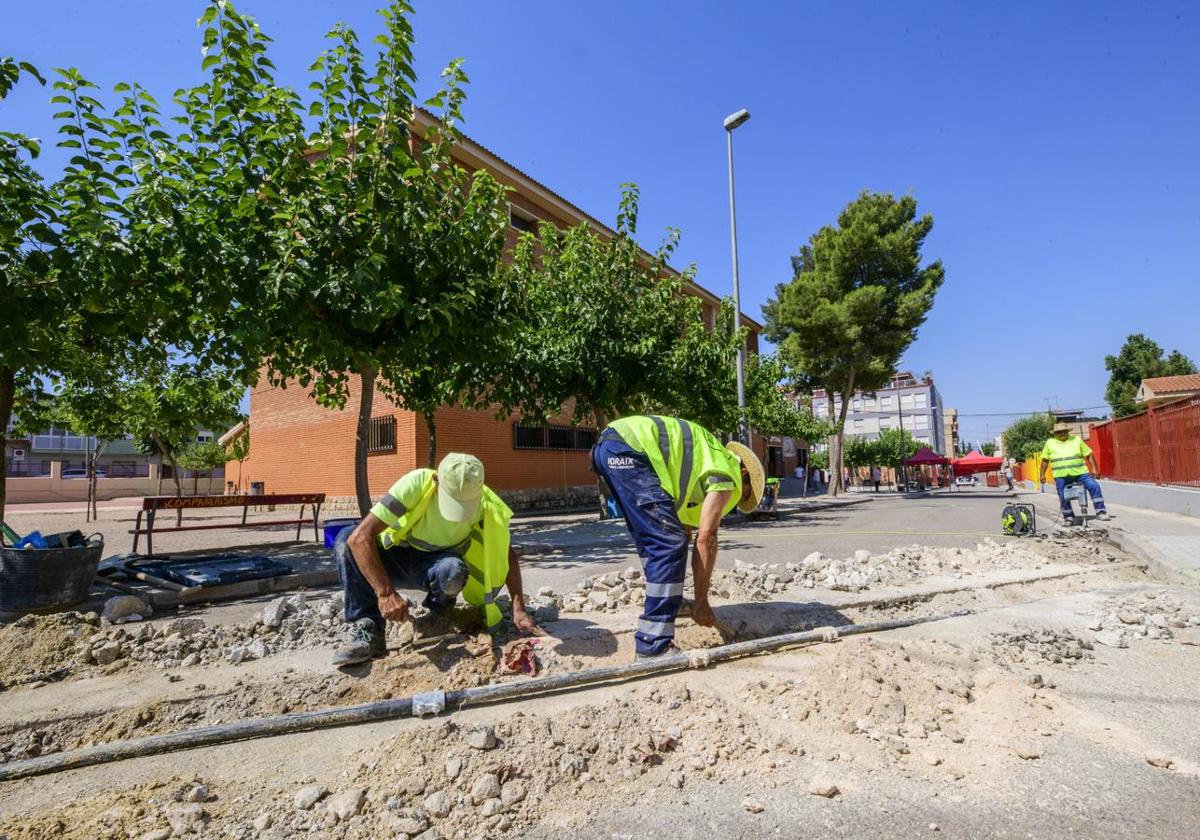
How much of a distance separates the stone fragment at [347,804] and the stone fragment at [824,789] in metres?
1.52

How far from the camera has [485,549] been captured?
3590 mm

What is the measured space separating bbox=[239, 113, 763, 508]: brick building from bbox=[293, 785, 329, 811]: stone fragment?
1470 centimetres

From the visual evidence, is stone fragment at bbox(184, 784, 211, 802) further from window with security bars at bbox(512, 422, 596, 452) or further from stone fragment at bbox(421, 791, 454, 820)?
window with security bars at bbox(512, 422, 596, 452)

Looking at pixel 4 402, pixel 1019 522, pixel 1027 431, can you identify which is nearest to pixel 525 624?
pixel 4 402

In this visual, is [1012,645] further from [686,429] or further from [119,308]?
[119,308]

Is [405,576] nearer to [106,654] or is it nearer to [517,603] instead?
[517,603]

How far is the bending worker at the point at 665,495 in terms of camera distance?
11.1 ft

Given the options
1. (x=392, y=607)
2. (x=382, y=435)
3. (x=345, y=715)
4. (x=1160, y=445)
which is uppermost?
(x=382, y=435)

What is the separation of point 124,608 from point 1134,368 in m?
53.8

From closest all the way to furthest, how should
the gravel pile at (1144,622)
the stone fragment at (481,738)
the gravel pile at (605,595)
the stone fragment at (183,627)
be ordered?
the stone fragment at (481,738) < the gravel pile at (1144,622) < the stone fragment at (183,627) < the gravel pile at (605,595)

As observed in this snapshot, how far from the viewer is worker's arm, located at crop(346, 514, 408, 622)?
3.21m

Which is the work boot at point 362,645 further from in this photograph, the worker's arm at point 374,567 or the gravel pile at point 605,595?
the gravel pile at point 605,595

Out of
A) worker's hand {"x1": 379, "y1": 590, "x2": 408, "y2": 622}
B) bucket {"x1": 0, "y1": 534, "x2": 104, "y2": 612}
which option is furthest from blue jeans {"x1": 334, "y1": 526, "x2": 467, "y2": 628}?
bucket {"x1": 0, "y1": 534, "x2": 104, "y2": 612}

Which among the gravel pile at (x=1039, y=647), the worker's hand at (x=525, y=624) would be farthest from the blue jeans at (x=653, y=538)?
the gravel pile at (x=1039, y=647)
